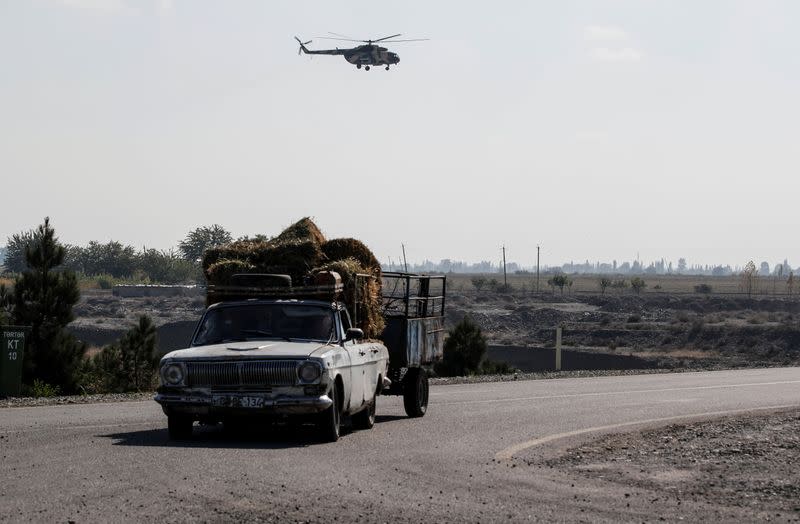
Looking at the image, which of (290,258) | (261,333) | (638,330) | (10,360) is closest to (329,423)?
(261,333)

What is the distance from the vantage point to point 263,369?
1465 cm

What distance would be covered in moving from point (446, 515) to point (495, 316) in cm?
11037

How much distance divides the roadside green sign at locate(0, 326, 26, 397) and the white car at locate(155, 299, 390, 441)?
9581 mm

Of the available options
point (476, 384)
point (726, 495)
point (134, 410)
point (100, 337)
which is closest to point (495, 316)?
point (100, 337)

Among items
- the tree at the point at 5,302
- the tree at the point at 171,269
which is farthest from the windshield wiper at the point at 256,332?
the tree at the point at 171,269

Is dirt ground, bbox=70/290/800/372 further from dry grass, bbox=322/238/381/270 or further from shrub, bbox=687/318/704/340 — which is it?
dry grass, bbox=322/238/381/270

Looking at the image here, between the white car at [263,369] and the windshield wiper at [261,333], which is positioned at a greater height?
the windshield wiper at [261,333]

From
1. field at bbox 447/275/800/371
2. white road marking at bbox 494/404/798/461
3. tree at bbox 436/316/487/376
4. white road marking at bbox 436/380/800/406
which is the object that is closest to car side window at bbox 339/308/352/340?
white road marking at bbox 494/404/798/461

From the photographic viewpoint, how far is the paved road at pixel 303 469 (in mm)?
9854

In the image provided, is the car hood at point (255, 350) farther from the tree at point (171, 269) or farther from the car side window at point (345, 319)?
the tree at point (171, 269)

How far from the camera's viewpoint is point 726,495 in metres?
11.1

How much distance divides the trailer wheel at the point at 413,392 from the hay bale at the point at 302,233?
94.5 inches

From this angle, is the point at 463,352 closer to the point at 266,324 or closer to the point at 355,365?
the point at 355,365

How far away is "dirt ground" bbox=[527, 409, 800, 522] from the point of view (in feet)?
34.4
